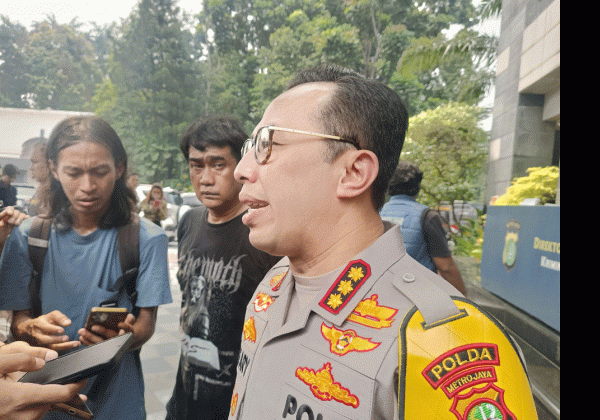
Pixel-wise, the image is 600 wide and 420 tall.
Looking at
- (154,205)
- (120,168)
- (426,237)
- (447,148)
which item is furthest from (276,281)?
(447,148)

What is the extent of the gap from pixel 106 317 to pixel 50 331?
0.20 metres

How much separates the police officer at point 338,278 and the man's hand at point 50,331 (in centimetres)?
83

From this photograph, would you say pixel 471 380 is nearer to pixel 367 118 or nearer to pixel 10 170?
pixel 367 118

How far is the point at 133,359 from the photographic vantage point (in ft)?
6.09

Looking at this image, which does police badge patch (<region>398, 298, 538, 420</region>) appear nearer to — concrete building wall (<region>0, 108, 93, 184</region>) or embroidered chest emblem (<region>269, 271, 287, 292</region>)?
embroidered chest emblem (<region>269, 271, 287, 292</region>)

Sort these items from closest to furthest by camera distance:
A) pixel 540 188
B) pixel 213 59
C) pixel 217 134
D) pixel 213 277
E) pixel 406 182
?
pixel 213 277
pixel 217 134
pixel 406 182
pixel 540 188
pixel 213 59

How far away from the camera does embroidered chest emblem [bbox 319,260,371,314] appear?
966mm

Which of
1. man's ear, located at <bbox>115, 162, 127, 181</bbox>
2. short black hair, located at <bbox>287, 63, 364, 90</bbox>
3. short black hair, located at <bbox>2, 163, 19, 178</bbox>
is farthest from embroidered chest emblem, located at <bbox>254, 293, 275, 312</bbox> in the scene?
short black hair, located at <bbox>2, 163, 19, 178</bbox>

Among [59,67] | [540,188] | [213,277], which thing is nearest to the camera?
[213,277]

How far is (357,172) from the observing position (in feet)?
3.32

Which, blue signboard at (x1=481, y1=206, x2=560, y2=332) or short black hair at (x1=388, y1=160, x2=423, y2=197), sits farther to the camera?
blue signboard at (x1=481, y1=206, x2=560, y2=332)
